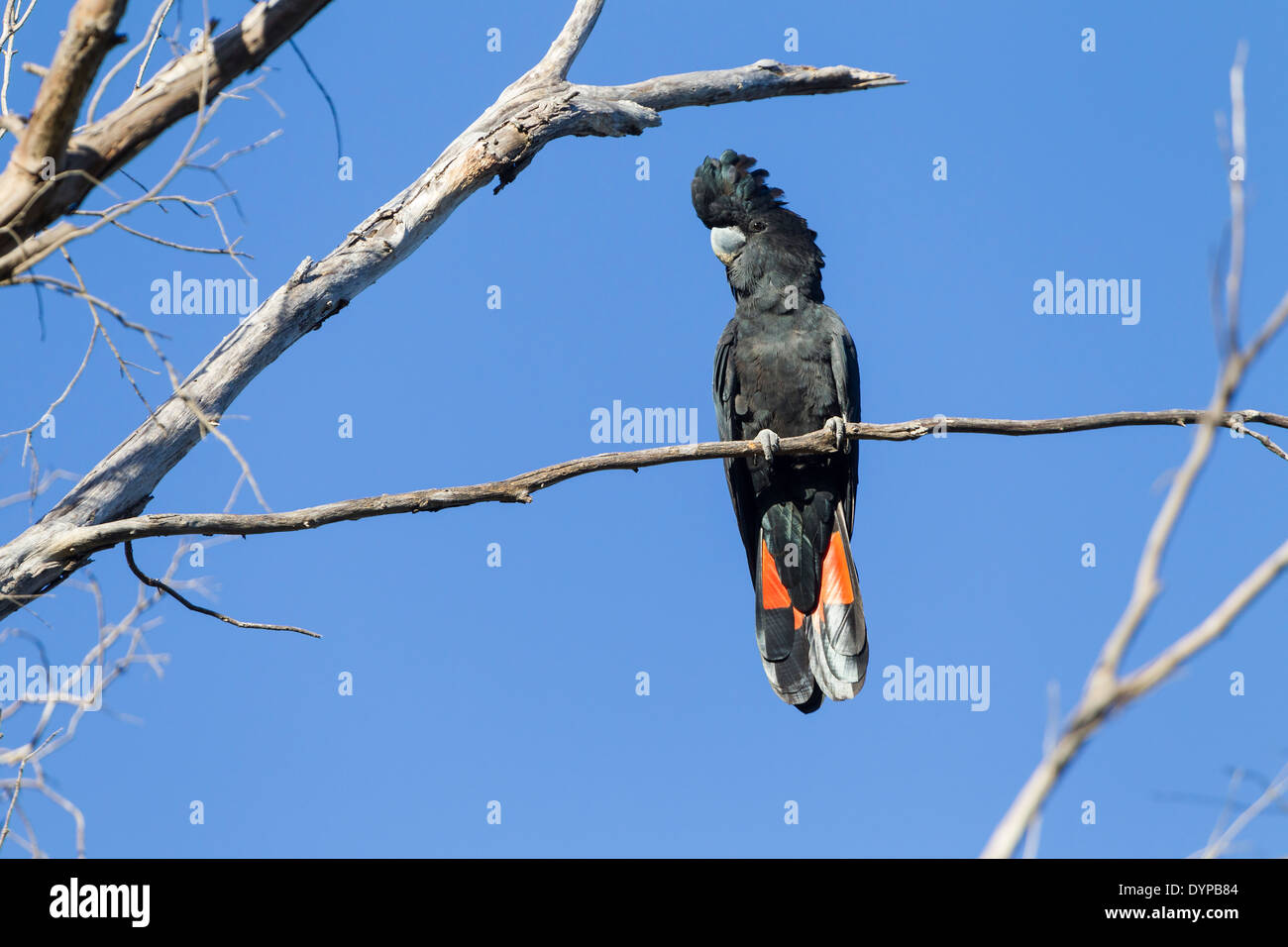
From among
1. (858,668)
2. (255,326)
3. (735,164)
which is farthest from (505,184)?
(858,668)

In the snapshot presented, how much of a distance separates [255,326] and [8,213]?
60.1 inches

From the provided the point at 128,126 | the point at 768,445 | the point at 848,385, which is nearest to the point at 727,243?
the point at 848,385

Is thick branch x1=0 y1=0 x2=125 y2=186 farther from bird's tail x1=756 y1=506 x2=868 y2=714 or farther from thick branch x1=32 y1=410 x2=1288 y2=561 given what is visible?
bird's tail x1=756 y1=506 x2=868 y2=714

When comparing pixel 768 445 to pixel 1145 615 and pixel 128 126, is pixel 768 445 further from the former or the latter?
pixel 1145 615

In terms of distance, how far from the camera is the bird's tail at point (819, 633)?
5.08m

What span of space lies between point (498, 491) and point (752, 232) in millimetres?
3050

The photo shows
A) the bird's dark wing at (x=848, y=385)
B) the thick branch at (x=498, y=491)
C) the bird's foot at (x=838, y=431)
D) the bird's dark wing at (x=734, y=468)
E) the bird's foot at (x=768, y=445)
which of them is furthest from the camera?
the bird's dark wing at (x=734, y=468)

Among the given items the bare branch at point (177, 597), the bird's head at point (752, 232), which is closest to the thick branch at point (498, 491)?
the bare branch at point (177, 597)

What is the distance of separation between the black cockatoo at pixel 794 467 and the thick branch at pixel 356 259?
3.13ft

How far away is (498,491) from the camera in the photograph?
130 inches

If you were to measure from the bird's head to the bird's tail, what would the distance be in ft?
4.19

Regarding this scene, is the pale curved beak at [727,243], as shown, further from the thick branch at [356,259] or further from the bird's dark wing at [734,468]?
the thick branch at [356,259]
